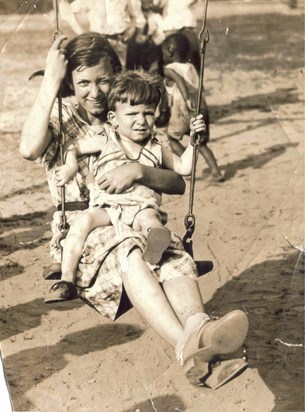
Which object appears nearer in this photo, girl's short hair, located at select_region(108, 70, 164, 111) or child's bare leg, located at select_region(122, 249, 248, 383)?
child's bare leg, located at select_region(122, 249, 248, 383)

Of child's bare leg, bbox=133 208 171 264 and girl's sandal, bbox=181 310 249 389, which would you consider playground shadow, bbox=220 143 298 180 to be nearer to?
child's bare leg, bbox=133 208 171 264

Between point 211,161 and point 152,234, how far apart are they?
77cm

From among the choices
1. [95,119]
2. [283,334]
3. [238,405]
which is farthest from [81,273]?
[283,334]

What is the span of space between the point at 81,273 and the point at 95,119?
0.41 metres

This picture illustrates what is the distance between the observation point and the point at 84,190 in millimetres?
3320

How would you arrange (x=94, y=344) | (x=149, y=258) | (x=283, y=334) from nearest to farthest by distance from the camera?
(x=149, y=258) → (x=94, y=344) → (x=283, y=334)

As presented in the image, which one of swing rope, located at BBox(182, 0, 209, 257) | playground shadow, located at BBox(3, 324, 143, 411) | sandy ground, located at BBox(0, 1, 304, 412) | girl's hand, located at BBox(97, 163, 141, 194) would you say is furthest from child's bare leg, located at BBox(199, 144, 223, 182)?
playground shadow, located at BBox(3, 324, 143, 411)

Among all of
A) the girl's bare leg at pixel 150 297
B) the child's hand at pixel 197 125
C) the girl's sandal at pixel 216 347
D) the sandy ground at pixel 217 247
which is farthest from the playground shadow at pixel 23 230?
the girl's sandal at pixel 216 347

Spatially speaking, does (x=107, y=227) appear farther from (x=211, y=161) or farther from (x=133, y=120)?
(x=211, y=161)

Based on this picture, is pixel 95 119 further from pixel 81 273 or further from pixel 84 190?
pixel 81 273

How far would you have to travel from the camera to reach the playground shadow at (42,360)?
3.43 metres

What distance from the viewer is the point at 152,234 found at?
126 inches

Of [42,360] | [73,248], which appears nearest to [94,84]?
[73,248]

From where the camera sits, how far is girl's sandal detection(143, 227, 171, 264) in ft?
10.5
